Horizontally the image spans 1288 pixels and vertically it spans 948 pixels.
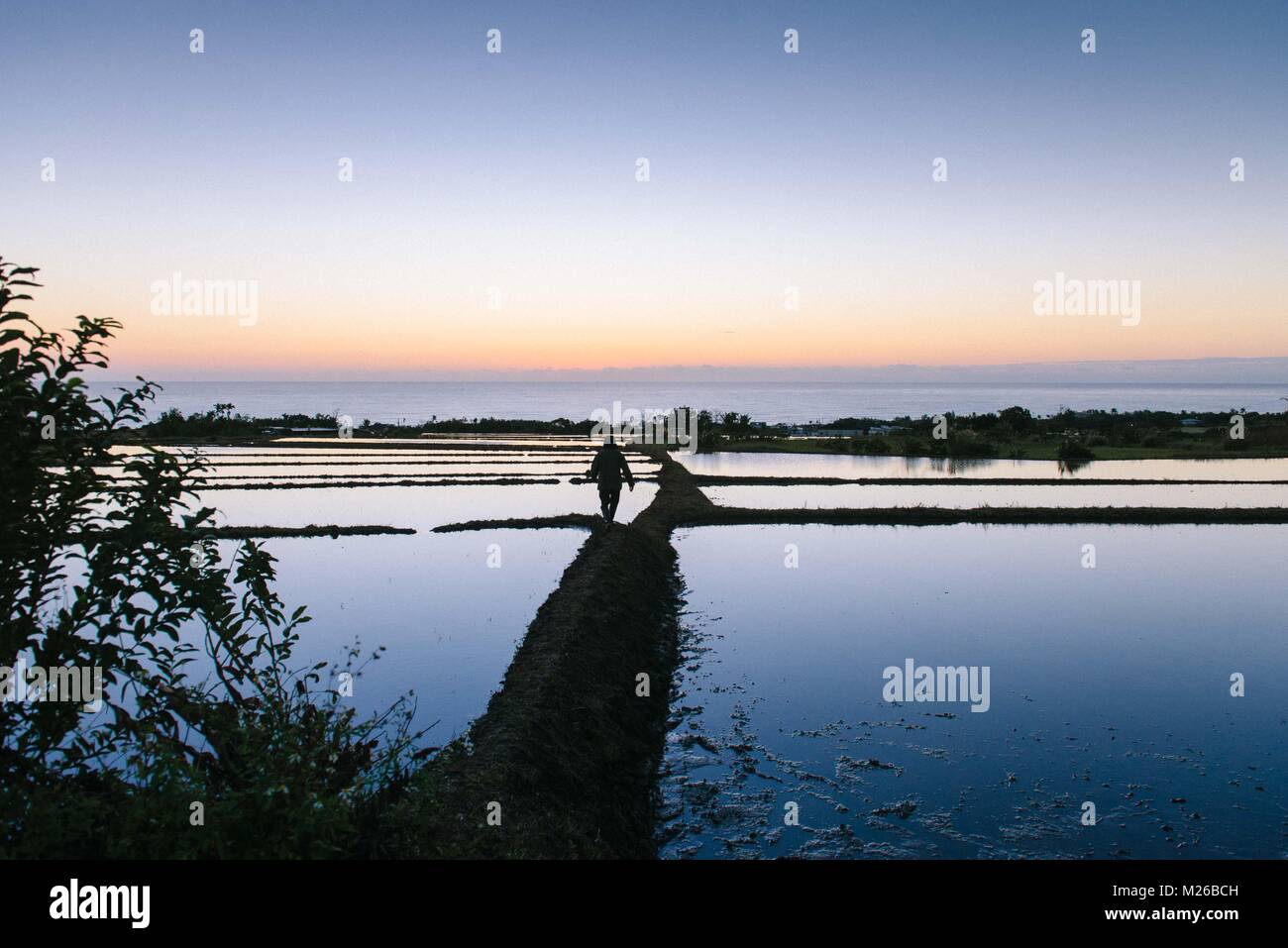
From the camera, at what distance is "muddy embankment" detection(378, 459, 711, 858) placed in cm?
475

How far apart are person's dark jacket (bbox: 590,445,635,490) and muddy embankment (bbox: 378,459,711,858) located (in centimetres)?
373

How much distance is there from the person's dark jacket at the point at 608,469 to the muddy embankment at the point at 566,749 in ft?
12.2

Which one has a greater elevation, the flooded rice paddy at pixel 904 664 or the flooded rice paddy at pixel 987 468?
the flooded rice paddy at pixel 987 468

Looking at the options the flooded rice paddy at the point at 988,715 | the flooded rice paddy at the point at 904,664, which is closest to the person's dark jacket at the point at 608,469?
the flooded rice paddy at the point at 904,664

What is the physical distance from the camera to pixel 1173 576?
14.7m

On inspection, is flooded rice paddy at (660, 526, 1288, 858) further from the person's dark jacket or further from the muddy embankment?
the person's dark jacket

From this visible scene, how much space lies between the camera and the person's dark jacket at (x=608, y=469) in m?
16.3

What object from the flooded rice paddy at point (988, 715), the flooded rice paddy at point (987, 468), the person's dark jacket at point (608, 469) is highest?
the person's dark jacket at point (608, 469)

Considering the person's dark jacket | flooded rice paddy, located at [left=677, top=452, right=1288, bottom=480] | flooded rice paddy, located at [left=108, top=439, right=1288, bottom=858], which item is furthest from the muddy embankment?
flooded rice paddy, located at [left=677, top=452, right=1288, bottom=480]

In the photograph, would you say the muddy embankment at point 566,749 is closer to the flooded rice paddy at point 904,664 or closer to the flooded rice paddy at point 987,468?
the flooded rice paddy at point 904,664

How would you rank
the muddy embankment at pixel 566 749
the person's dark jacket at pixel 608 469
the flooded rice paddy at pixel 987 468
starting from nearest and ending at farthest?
the muddy embankment at pixel 566 749 < the person's dark jacket at pixel 608 469 < the flooded rice paddy at pixel 987 468
